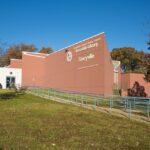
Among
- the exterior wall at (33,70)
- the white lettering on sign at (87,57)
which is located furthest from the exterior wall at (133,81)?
the exterior wall at (33,70)

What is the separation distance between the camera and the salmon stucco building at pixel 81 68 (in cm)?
2603

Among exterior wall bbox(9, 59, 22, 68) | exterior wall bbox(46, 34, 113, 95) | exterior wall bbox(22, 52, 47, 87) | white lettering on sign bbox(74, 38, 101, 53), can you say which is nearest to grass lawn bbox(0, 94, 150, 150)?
exterior wall bbox(46, 34, 113, 95)

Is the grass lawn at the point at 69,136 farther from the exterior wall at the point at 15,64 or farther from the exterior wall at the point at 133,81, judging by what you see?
the exterior wall at the point at 15,64

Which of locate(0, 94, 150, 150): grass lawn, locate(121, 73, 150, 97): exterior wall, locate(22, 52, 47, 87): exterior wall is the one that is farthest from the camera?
locate(22, 52, 47, 87): exterior wall

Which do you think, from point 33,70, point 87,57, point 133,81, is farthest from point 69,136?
point 33,70

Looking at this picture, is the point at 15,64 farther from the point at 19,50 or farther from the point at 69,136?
the point at 69,136

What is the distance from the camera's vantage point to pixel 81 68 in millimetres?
29344

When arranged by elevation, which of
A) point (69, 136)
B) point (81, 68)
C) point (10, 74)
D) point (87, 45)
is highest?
point (87, 45)

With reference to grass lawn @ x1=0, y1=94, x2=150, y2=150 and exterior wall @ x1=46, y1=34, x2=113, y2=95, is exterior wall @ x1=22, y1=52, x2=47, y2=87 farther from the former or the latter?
grass lawn @ x1=0, y1=94, x2=150, y2=150

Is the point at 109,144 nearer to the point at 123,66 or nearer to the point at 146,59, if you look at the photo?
the point at 146,59

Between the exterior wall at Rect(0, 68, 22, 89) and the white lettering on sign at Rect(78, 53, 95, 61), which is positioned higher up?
the white lettering on sign at Rect(78, 53, 95, 61)

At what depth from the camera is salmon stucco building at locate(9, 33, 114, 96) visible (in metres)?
26.0

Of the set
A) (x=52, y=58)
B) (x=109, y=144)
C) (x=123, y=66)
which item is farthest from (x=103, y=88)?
Result: (x=123, y=66)

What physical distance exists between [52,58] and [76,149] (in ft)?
104
